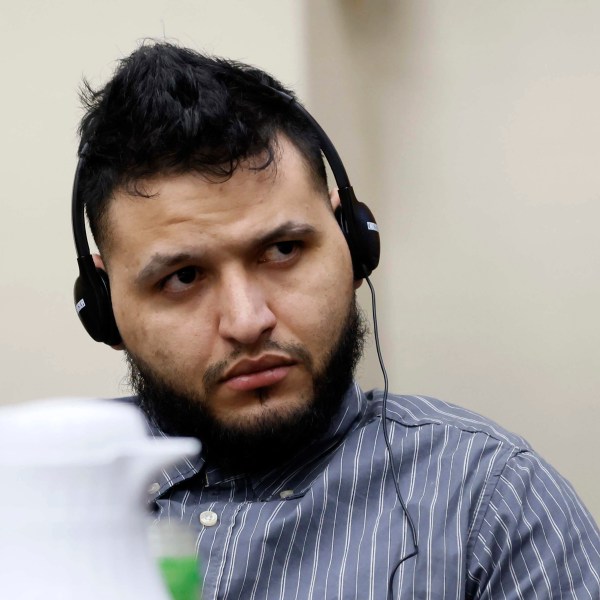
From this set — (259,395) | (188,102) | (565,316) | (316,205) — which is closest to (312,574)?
(259,395)

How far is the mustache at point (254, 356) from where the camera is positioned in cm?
88

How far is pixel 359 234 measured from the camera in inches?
39.2

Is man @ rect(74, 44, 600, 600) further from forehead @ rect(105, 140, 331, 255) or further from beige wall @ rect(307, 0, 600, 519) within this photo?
beige wall @ rect(307, 0, 600, 519)

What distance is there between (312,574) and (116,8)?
3.48 ft

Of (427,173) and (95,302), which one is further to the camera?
(427,173)

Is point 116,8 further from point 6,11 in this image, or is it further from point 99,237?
→ point 99,237

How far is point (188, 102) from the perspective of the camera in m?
0.94

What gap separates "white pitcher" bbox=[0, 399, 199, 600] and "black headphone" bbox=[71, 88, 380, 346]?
65cm

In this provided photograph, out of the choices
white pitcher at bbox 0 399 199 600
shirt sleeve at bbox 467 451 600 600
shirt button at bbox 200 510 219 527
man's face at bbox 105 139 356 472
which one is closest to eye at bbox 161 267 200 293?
man's face at bbox 105 139 356 472

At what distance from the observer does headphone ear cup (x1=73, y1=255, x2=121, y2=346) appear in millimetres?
1019

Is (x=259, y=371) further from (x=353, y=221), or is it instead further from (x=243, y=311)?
(x=353, y=221)

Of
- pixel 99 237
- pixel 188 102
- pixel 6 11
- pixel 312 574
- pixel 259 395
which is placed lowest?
pixel 312 574

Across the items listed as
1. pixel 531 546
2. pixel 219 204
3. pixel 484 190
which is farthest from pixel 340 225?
pixel 484 190

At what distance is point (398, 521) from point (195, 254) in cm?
34
